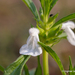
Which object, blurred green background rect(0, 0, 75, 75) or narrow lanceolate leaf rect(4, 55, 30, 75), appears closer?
narrow lanceolate leaf rect(4, 55, 30, 75)

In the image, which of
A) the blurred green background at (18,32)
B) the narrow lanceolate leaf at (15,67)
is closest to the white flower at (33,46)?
the narrow lanceolate leaf at (15,67)

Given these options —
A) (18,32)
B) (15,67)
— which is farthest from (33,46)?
(18,32)

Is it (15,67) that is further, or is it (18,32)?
(18,32)

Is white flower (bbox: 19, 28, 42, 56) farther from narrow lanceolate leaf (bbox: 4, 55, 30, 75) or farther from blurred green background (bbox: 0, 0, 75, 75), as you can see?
blurred green background (bbox: 0, 0, 75, 75)

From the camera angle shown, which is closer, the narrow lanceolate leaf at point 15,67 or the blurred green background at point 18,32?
the narrow lanceolate leaf at point 15,67

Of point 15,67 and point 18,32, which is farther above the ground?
Answer: point 18,32

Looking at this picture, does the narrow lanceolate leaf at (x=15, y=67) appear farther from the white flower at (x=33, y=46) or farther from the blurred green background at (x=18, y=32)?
the blurred green background at (x=18, y=32)

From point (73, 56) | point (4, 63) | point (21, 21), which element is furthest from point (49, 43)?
point (21, 21)

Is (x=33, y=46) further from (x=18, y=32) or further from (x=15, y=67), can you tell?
(x=18, y=32)

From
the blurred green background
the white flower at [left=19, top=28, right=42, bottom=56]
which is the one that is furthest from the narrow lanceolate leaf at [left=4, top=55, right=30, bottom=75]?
the blurred green background
